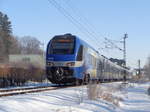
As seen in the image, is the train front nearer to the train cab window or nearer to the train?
the train

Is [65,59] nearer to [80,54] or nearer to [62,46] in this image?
[62,46]

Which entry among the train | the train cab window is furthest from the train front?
the train cab window

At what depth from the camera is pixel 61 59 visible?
26.5m

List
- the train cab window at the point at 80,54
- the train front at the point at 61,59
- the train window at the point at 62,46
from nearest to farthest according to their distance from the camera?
the train front at the point at 61,59 → the train window at the point at 62,46 → the train cab window at the point at 80,54

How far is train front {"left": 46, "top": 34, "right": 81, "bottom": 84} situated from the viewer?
2638cm

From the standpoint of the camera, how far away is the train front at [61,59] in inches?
1038

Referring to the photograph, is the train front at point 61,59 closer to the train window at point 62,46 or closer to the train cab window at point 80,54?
the train window at point 62,46

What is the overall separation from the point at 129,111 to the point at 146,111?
0.88 meters

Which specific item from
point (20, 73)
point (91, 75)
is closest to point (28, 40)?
point (20, 73)

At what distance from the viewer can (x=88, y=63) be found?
98.7 ft

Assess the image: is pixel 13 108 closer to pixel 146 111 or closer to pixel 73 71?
pixel 146 111

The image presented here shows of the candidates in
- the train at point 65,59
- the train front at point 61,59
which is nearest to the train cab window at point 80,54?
the train at point 65,59

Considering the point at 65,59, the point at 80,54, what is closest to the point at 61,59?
the point at 65,59

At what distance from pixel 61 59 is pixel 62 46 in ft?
3.80
